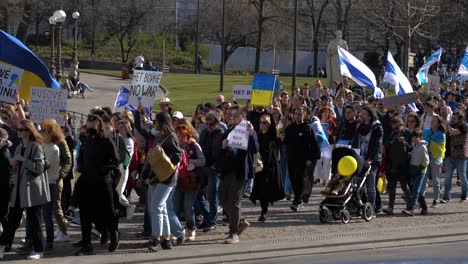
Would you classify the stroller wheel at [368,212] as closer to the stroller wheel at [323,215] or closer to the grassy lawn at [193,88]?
the stroller wheel at [323,215]

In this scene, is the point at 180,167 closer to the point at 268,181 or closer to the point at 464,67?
the point at 268,181

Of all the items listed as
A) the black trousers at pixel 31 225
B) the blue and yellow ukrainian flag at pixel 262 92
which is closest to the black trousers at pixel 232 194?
the black trousers at pixel 31 225

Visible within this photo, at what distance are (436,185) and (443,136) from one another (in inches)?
34.3

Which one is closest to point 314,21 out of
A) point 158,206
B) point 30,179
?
point 158,206

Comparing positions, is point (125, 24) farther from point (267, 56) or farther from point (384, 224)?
point (384, 224)

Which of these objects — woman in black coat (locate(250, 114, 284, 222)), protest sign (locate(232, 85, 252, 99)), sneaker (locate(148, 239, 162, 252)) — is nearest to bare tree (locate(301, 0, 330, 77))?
protest sign (locate(232, 85, 252, 99))

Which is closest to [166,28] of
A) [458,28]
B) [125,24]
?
[125,24]

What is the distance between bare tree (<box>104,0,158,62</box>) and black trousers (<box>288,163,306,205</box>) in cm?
5068

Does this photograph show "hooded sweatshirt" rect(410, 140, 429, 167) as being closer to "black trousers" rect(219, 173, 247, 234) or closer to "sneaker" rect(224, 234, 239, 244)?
"black trousers" rect(219, 173, 247, 234)

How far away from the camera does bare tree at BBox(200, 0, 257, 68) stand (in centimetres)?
6159

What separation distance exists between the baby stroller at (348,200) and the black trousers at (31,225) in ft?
15.2

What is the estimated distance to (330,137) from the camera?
17.9 meters

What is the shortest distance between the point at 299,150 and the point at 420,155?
1957 millimetres

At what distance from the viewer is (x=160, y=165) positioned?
1112 cm
